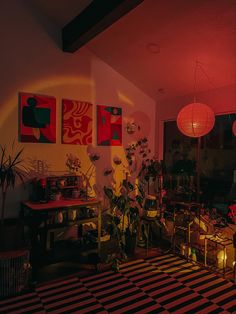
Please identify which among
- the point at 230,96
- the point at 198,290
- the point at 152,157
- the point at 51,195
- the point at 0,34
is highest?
the point at 0,34

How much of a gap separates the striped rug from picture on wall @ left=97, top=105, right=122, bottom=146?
1707 millimetres

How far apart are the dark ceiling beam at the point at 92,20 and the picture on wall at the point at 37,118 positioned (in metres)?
0.76

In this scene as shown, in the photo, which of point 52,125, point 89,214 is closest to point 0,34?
point 52,125

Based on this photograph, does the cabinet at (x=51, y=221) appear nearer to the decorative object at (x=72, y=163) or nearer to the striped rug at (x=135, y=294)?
the striped rug at (x=135, y=294)

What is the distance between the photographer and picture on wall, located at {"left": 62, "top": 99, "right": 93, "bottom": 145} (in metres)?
3.47

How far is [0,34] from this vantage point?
3.04m

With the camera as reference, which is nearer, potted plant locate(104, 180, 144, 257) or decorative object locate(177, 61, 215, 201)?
decorative object locate(177, 61, 215, 201)

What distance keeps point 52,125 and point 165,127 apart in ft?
6.10

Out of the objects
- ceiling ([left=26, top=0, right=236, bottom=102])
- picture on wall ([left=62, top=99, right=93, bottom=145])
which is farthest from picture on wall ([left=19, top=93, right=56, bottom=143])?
ceiling ([left=26, top=0, right=236, bottom=102])

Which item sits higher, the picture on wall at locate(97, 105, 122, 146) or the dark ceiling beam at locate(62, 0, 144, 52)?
the dark ceiling beam at locate(62, 0, 144, 52)

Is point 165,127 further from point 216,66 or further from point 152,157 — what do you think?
point 216,66

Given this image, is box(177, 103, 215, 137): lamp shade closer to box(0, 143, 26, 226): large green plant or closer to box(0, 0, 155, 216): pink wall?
box(0, 0, 155, 216): pink wall

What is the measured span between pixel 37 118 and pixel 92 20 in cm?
130

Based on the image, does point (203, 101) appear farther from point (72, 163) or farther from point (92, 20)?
point (72, 163)
